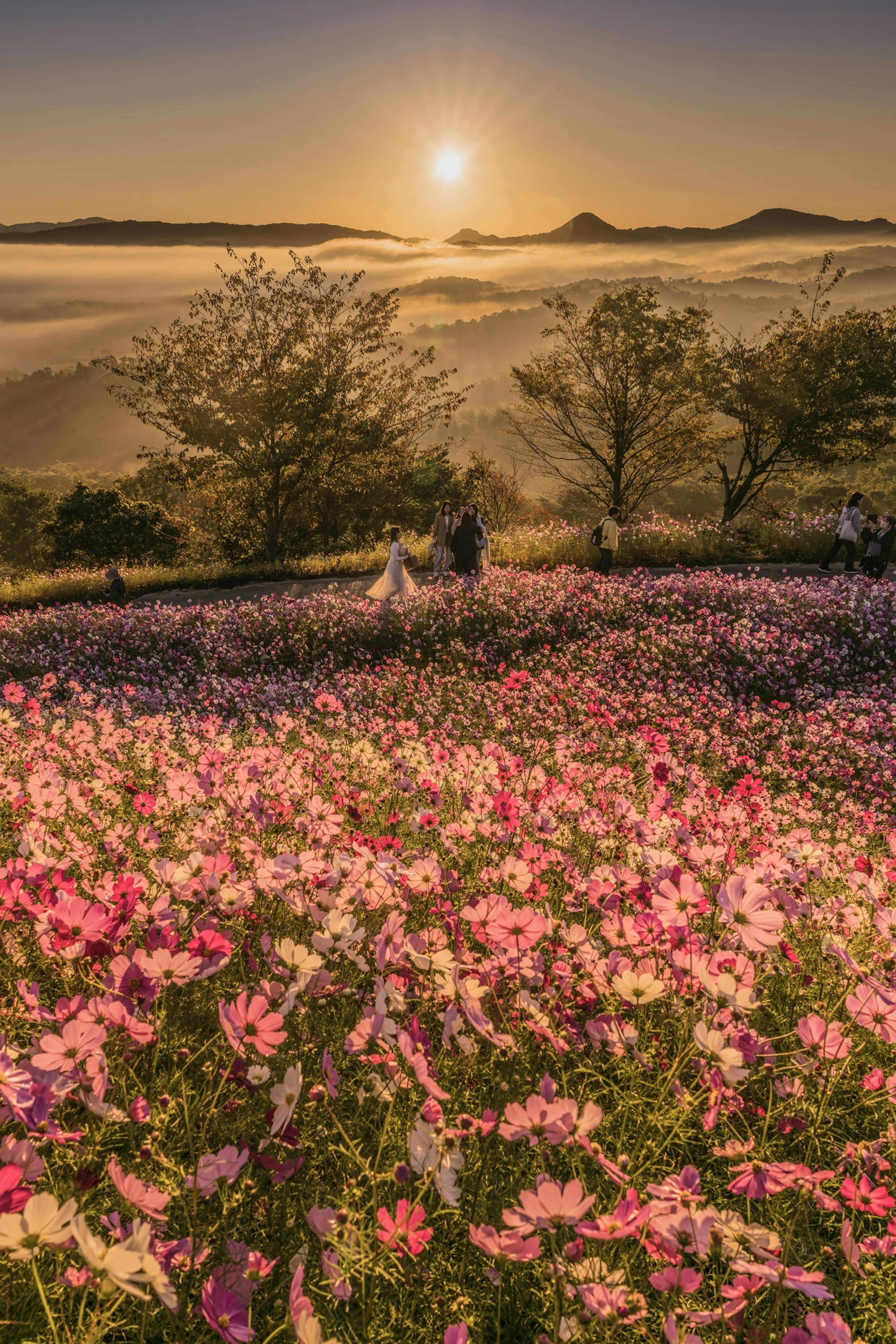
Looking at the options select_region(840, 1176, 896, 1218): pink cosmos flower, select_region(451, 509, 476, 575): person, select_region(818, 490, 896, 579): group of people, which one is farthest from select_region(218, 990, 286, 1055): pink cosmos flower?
select_region(818, 490, 896, 579): group of people

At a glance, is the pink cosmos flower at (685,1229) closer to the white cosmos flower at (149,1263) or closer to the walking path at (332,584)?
the white cosmos flower at (149,1263)

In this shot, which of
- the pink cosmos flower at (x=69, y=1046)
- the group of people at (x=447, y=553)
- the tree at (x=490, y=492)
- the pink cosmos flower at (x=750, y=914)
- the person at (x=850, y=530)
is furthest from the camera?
the tree at (x=490, y=492)

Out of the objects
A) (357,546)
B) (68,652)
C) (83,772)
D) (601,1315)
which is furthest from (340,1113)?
(357,546)

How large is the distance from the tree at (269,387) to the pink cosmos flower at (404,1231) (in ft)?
79.7

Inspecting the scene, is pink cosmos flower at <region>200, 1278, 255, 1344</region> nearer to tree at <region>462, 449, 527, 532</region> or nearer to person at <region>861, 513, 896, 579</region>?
person at <region>861, 513, 896, 579</region>

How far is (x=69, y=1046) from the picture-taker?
1485 mm

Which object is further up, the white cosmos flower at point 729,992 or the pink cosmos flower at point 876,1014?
the white cosmos flower at point 729,992

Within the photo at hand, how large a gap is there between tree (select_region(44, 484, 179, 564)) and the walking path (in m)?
29.6

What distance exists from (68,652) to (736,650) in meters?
11.4

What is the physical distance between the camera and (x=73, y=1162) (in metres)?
1.74

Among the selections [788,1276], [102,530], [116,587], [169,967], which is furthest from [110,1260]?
[102,530]

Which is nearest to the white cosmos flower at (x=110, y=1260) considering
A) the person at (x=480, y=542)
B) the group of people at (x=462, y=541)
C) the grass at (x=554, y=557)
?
the group of people at (x=462, y=541)

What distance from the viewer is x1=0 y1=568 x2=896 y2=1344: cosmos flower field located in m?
1.33

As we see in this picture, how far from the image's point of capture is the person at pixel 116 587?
18422 millimetres
